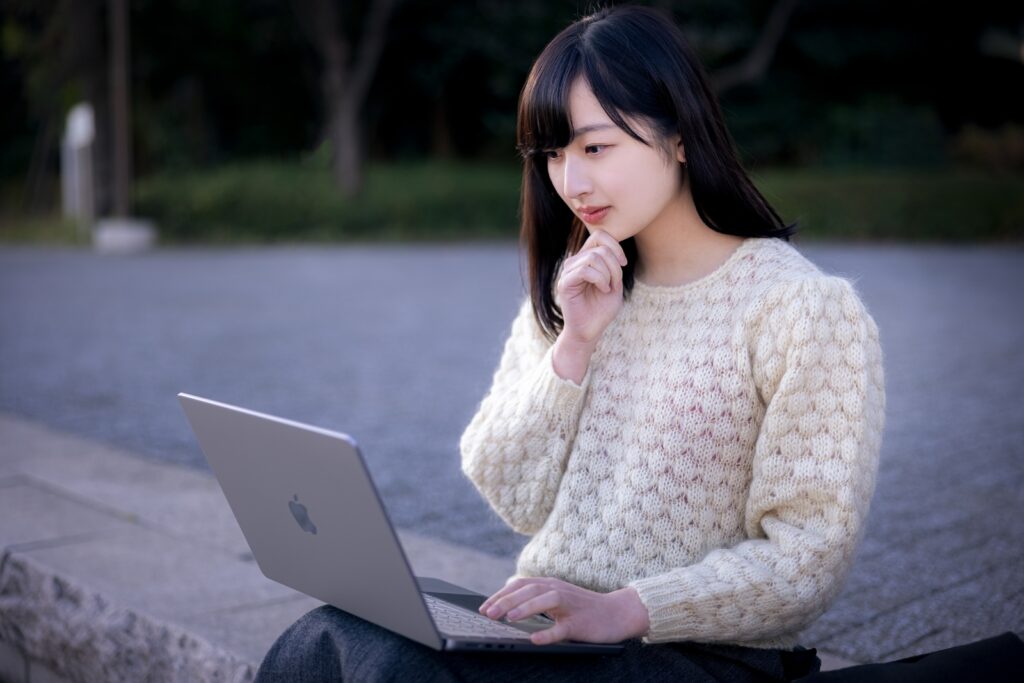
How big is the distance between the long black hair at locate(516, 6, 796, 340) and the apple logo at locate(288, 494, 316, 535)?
0.70 metres

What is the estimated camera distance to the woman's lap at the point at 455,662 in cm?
170

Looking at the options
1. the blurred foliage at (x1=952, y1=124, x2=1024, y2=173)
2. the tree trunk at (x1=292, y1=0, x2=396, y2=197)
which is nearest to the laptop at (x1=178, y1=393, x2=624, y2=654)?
the tree trunk at (x1=292, y1=0, x2=396, y2=197)

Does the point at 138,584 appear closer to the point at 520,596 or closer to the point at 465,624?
the point at 465,624

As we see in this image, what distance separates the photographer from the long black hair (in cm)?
186

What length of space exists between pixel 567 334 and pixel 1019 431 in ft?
13.6

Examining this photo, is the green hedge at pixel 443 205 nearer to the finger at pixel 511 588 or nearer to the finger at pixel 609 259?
the finger at pixel 609 259

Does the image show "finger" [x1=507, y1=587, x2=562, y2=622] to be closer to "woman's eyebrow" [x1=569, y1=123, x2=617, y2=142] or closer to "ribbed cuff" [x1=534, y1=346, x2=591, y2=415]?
"ribbed cuff" [x1=534, y1=346, x2=591, y2=415]

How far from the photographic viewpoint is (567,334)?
1.99 m

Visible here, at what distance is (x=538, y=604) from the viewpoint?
167 centimetres

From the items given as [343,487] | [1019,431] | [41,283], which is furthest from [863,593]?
[41,283]

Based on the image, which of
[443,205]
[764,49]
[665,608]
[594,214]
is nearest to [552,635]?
[665,608]

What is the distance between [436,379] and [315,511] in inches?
225

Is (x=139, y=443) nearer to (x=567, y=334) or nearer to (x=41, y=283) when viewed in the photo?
(x=567, y=334)

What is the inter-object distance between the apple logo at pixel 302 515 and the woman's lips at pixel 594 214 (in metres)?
0.65
